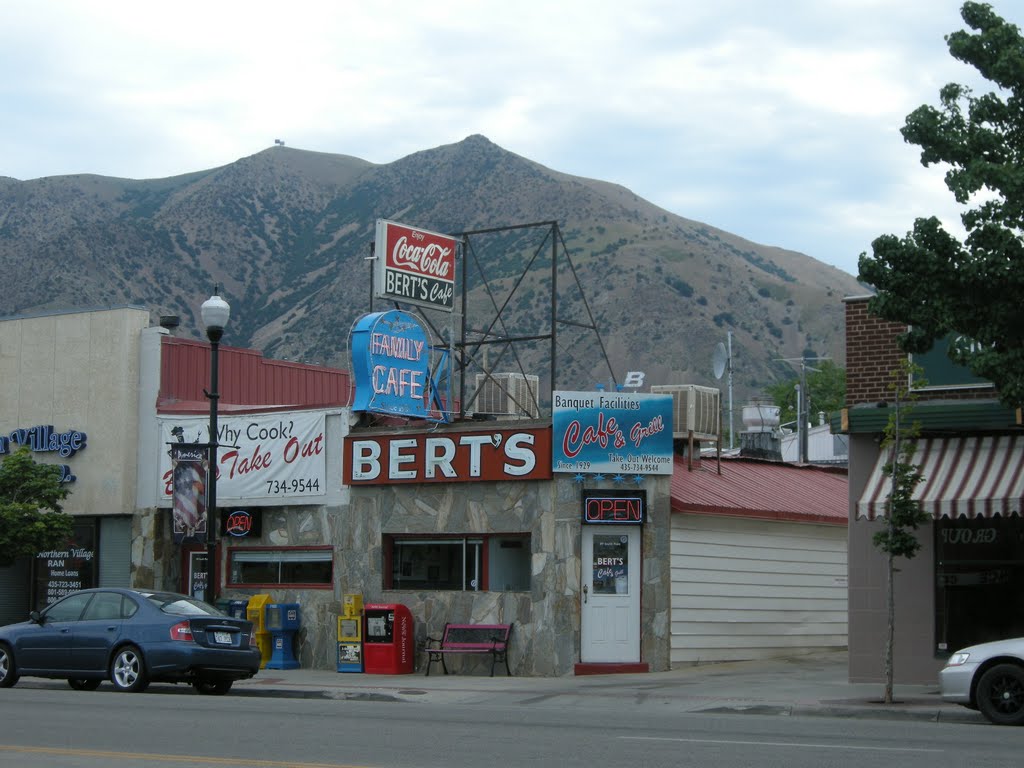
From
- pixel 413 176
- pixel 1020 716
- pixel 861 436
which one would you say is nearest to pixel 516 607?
pixel 861 436

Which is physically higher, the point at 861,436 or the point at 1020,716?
the point at 861,436

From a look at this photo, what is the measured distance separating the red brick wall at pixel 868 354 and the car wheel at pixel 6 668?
40.2 ft

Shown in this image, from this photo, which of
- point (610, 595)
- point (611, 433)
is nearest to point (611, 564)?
point (610, 595)

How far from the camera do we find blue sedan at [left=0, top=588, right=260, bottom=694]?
18.2 m

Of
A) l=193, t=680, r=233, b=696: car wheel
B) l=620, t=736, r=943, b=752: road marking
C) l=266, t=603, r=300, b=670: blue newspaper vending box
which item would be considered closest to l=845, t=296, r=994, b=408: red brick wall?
l=620, t=736, r=943, b=752: road marking

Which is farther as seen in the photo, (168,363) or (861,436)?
(168,363)

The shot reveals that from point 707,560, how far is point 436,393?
19.2 ft

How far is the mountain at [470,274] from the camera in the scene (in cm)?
12306

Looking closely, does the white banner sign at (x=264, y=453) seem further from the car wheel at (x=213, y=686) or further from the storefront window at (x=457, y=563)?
the car wheel at (x=213, y=686)

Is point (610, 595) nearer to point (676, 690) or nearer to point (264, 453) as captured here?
point (676, 690)

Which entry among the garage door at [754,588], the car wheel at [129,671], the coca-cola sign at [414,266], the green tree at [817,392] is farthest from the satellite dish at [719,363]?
the green tree at [817,392]

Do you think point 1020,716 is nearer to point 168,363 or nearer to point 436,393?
point 436,393

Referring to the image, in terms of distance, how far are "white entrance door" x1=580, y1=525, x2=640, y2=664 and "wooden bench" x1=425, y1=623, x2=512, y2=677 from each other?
1263 mm

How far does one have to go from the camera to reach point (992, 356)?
51.7 feet
